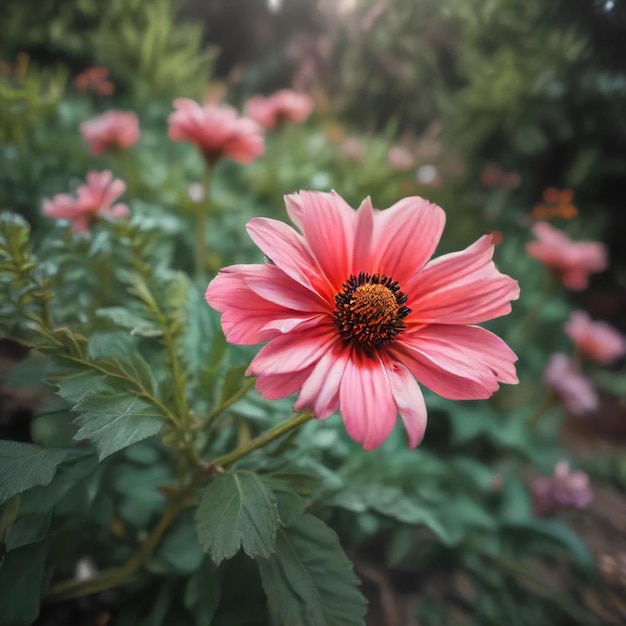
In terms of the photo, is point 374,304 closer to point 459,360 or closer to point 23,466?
point 459,360

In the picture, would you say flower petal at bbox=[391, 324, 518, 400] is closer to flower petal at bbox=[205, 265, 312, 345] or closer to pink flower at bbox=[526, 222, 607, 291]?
flower petal at bbox=[205, 265, 312, 345]

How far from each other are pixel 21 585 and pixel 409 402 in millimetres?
327

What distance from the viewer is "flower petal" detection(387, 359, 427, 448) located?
26 centimetres

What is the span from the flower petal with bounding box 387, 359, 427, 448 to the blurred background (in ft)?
0.71

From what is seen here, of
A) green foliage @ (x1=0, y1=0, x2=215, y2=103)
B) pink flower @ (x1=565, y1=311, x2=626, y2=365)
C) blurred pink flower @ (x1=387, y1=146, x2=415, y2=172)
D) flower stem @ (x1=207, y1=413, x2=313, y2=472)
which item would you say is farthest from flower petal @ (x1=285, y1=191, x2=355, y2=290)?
green foliage @ (x1=0, y1=0, x2=215, y2=103)

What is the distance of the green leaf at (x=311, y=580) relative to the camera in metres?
0.33

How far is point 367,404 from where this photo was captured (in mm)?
275

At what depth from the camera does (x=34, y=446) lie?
0.34m

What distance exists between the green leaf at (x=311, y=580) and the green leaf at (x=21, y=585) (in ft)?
0.56

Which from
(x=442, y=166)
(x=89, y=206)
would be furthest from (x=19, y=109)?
(x=442, y=166)

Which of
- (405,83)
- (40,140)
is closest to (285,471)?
(40,140)

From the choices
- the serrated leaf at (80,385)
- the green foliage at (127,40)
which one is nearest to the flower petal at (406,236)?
the serrated leaf at (80,385)

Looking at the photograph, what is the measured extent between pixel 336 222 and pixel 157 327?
194 millimetres

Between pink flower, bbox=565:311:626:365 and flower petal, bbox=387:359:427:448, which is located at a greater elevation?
flower petal, bbox=387:359:427:448
